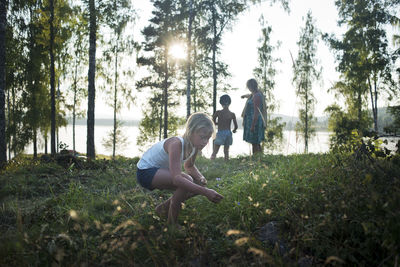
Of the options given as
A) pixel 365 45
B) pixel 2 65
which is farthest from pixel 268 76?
pixel 2 65

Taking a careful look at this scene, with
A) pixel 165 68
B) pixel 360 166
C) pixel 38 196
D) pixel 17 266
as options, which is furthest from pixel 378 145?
pixel 165 68

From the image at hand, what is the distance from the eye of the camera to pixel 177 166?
253 centimetres

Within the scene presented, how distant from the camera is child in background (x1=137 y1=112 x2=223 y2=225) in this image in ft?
7.97

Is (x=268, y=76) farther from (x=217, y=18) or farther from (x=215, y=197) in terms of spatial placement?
(x=215, y=197)

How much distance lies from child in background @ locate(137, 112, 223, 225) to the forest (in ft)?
0.76

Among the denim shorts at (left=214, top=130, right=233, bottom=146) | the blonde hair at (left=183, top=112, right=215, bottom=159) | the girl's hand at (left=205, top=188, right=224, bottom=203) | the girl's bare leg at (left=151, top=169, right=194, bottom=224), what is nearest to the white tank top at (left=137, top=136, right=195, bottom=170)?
the girl's bare leg at (left=151, top=169, right=194, bottom=224)

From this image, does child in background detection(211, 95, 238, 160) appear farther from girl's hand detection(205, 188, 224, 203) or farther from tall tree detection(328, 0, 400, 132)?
tall tree detection(328, 0, 400, 132)

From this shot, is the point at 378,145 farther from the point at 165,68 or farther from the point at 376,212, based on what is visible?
the point at 165,68

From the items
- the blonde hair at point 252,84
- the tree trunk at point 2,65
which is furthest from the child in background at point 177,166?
the tree trunk at point 2,65

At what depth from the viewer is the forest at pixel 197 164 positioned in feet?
6.59

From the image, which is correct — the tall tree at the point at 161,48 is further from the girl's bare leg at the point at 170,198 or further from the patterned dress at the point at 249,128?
the girl's bare leg at the point at 170,198

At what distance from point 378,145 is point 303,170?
960 millimetres

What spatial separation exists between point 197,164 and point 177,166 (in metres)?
4.46

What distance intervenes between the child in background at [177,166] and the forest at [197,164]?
230 mm
